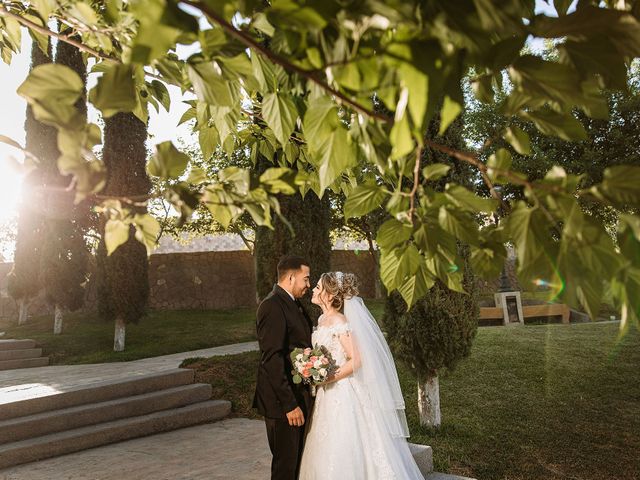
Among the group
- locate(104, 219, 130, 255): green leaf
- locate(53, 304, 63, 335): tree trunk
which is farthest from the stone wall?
locate(104, 219, 130, 255): green leaf

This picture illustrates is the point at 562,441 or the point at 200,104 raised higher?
the point at 200,104

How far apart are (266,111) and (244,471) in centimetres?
455

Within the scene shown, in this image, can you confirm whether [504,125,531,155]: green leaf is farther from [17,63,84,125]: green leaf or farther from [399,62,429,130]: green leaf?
[17,63,84,125]: green leaf

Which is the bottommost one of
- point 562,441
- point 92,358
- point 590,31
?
point 562,441

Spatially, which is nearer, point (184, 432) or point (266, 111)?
point (266, 111)

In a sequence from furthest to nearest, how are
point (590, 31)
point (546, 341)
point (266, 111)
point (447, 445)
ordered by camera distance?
point (546, 341), point (447, 445), point (266, 111), point (590, 31)

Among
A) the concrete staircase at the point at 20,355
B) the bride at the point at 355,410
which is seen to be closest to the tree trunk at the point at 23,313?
the concrete staircase at the point at 20,355

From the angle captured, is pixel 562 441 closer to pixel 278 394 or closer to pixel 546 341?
pixel 278 394

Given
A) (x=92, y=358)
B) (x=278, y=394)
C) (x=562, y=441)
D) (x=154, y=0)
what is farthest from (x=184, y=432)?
(x=154, y=0)

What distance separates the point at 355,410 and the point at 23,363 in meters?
10.6

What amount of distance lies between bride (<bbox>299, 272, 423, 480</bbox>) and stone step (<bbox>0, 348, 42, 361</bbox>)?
10543 millimetres

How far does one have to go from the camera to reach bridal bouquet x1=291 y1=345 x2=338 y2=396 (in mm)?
4281

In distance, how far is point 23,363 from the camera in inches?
465

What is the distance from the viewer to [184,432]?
6762 mm
